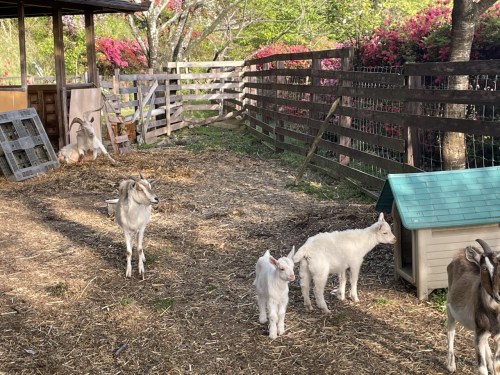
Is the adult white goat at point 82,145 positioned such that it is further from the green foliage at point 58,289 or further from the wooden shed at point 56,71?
the green foliage at point 58,289

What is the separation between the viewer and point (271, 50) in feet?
94.3

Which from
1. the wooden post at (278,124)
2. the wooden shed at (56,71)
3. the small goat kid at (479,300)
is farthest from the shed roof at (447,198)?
the wooden shed at (56,71)

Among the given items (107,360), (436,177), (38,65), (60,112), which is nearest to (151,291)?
(107,360)

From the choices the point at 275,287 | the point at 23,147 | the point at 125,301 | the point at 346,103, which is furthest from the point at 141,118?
the point at 275,287

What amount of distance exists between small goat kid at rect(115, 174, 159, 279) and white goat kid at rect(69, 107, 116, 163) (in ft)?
21.2

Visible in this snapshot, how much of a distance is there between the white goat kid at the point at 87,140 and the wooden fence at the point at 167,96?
79.1 inches

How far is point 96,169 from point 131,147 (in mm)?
3902

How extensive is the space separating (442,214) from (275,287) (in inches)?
64.2

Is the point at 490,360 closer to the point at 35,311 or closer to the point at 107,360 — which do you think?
the point at 107,360

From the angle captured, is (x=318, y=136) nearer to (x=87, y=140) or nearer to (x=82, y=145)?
(x=87, y=140)

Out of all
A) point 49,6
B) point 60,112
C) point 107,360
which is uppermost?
point 49,6

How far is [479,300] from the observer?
155 inches

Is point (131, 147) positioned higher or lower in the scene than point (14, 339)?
higher

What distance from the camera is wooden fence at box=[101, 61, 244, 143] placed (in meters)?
16.6
